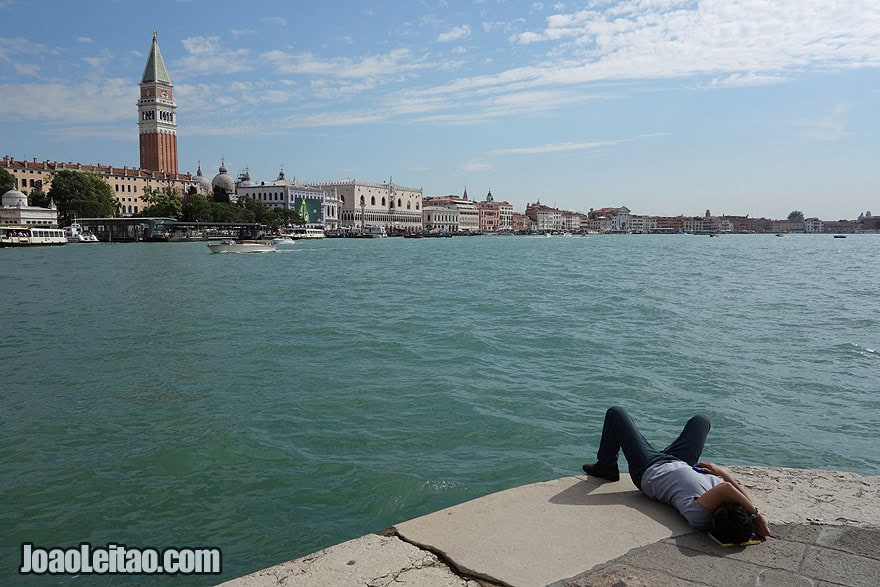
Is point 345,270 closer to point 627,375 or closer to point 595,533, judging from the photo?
point 627,375

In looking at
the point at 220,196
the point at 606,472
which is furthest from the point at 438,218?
the point at 606,472

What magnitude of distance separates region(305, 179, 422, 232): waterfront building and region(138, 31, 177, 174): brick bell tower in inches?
982

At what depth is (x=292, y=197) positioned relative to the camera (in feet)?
331

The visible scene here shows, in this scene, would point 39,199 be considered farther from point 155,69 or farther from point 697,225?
point 697,225

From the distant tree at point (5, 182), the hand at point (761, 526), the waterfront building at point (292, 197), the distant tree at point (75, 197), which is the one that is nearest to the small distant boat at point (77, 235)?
the distant tree at point (75, 197)

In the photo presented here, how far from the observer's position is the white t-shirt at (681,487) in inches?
109

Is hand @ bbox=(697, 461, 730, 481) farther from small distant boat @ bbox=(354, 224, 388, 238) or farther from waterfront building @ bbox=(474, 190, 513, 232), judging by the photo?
waterfront building @ bbox=(474, 190, 513, 232)

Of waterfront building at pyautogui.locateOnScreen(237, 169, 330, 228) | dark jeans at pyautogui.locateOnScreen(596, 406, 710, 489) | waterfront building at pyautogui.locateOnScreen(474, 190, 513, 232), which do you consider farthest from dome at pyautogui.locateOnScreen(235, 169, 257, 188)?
dark jeans at pyautogui.locateOnScreen(596, 406, 710, 489)

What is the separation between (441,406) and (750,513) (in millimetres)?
3978

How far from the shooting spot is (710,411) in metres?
6.34

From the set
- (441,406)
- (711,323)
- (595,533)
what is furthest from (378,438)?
(711,323)

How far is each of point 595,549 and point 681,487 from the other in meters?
0.59

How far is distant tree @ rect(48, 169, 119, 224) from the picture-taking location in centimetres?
6469

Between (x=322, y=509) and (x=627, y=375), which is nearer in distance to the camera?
(x=322, y=509)
